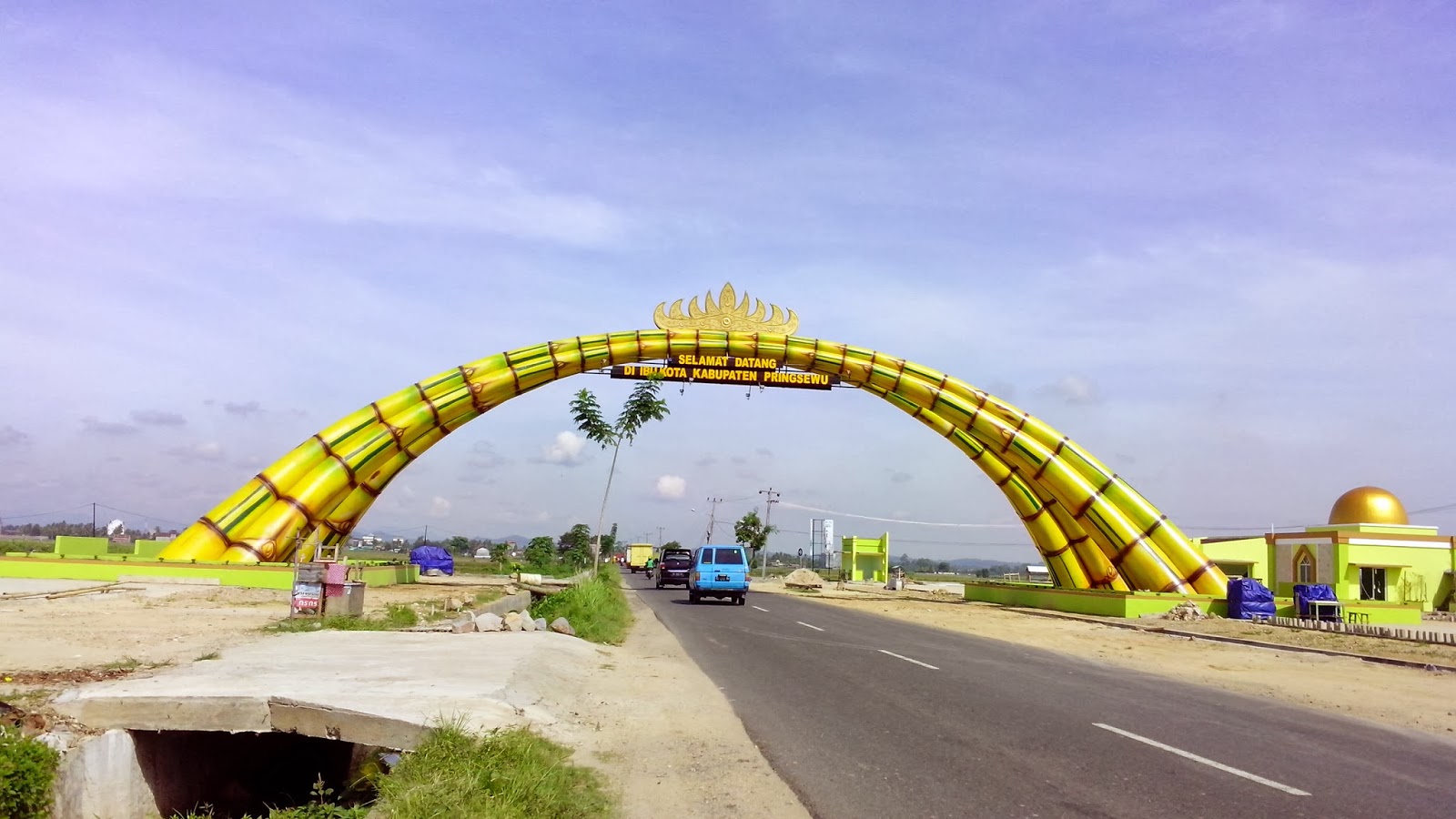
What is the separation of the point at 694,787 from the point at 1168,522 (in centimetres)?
2841

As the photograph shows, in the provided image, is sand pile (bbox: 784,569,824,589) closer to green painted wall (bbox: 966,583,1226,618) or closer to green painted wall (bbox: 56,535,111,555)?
green painted wall (bbox: 966,583,1226,618)

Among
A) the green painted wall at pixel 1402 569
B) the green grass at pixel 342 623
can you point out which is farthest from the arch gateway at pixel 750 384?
the green painted wall at pixel 1402 569

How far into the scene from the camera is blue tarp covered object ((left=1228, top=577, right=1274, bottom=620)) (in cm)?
2769

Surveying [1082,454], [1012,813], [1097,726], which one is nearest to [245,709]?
[1012,813]

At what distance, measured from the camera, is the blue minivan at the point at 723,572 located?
3344cm

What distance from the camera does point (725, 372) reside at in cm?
3522

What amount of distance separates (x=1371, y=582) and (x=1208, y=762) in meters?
42.3

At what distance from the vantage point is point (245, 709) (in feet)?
27.7

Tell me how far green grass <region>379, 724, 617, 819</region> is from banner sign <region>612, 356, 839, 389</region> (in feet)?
90.0

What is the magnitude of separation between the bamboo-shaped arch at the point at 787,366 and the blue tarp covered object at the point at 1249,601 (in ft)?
7.39

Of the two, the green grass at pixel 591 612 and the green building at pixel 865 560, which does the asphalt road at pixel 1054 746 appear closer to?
the green grass at pixel 591 612

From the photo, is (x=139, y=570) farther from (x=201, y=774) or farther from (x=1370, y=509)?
(x=1370, y=509)

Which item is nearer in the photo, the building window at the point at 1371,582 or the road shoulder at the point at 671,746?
the road shoulder at the point at 671,746

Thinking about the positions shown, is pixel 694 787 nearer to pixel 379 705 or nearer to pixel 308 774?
pixel 379 705
